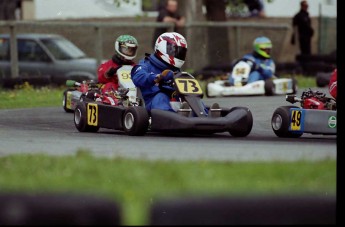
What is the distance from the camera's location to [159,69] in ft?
38.5

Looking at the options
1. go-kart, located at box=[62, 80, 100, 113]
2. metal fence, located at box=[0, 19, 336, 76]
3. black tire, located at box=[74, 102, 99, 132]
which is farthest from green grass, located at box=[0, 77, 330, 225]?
metal fence, located at box=[0, 19, 336, 76]

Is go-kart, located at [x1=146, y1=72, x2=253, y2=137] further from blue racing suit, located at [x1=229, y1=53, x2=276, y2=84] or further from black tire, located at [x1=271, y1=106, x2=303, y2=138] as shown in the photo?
blue racing suit, located at [x1=229, y1=53, x2=276, y2=84]

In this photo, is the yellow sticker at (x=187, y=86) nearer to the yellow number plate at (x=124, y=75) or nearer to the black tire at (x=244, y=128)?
the black tire at (x=244, y=128)

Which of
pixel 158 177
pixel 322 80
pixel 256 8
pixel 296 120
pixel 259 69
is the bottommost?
pixel 322 80

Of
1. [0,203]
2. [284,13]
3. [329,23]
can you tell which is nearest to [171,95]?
[0,203]

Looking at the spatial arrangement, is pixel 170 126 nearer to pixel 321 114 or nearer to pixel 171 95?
pixel 171 95

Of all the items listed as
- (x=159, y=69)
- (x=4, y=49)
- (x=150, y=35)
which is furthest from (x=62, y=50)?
(x=159, y=69)

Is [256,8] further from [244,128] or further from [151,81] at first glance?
[244,128]

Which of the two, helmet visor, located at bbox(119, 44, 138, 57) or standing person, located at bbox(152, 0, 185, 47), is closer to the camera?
helmet visor, located at bbox(119, 44, 138, 57)

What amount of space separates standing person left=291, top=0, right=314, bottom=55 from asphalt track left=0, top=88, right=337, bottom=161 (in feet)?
42.5

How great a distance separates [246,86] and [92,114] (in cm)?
726

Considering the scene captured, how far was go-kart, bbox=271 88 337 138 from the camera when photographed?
10.7 metres

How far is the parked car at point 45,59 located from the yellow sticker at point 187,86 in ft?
33.2
